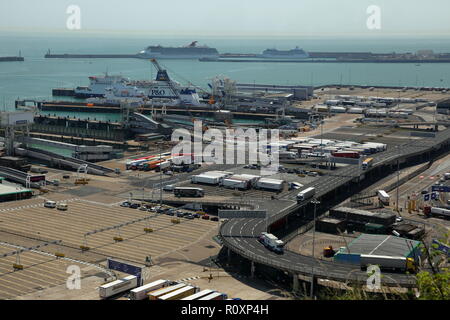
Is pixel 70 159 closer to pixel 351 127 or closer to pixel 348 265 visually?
pixel 348 265

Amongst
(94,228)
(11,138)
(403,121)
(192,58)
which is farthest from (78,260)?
(192,58)

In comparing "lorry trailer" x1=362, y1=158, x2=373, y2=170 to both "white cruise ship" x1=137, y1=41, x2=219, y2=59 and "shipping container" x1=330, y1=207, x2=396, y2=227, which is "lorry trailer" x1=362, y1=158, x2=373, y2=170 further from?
"white cruise ship" x1=137, y1=41, x2=219, y2=59

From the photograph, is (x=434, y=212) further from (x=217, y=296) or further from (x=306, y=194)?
(x=217, y=296)

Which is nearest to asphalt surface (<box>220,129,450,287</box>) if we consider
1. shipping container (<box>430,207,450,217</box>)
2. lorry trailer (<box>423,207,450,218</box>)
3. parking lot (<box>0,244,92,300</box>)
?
lorry trailer (<box>423,207,450,218</box>)

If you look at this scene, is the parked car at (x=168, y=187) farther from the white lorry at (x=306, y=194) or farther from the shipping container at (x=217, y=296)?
the shipping container at (x=217, y=296)

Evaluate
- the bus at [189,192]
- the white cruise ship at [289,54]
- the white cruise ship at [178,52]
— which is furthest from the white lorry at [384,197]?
the white cruise ship at [289,54]

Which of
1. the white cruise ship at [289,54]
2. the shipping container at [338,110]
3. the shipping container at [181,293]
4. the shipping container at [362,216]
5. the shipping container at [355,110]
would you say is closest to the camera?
the shipping container at [181,293]
